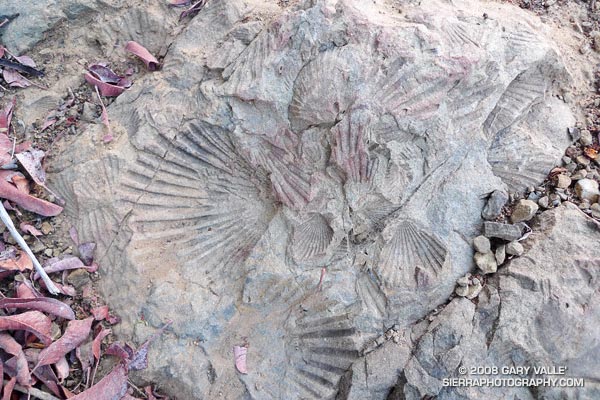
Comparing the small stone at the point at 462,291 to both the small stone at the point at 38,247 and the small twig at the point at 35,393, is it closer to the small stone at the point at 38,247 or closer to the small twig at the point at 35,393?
the small twig at the point at 35,393

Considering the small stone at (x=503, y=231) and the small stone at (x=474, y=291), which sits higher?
the small stone at (x=503, y=231)

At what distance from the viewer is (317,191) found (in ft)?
6.93

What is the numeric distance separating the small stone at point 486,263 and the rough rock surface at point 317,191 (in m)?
0.04

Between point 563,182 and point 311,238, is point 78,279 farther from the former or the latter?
point 563,182

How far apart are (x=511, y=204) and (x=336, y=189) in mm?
735

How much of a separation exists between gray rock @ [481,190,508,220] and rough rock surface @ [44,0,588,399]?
44mm

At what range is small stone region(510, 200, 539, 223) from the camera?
2.14 m

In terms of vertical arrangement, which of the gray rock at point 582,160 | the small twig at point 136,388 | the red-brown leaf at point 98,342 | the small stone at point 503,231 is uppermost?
the gray rock at point 582,160

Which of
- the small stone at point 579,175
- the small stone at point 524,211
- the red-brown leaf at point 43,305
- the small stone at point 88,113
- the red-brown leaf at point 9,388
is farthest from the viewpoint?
the small stone at point 88,113

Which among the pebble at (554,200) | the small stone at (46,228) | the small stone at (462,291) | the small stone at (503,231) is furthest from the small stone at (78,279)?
the pebble at (554,200)

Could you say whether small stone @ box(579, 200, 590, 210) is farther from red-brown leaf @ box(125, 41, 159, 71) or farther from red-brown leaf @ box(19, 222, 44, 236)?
red-brown leaf @ box(19, 222, 44, 236)

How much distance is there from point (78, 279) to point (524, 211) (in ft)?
5.95

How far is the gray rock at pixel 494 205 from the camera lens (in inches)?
84.4

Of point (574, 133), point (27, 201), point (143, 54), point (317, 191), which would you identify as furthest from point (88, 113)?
point (574, 133)
